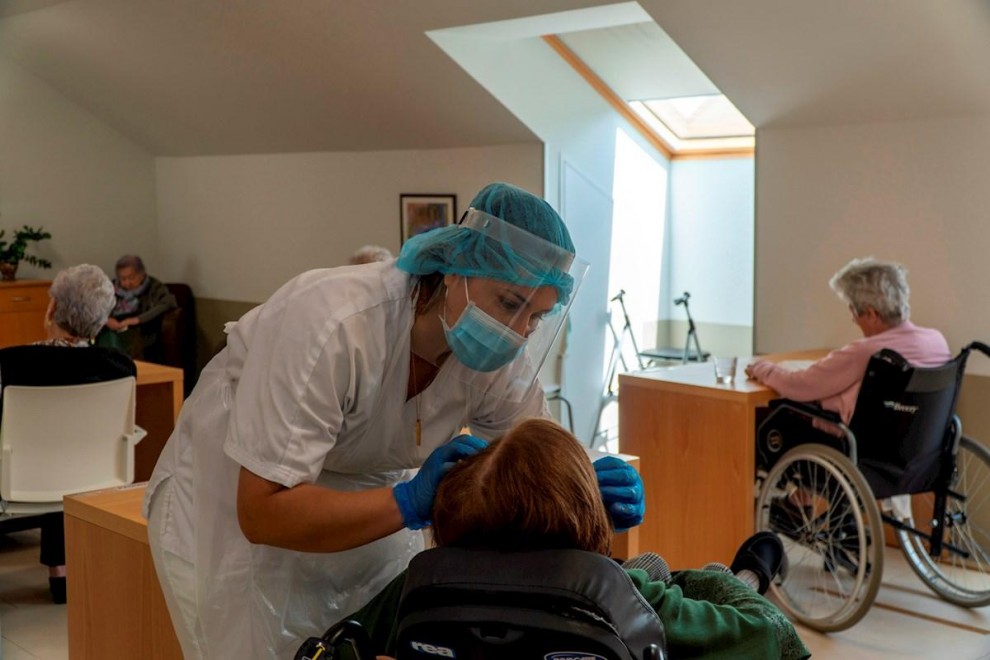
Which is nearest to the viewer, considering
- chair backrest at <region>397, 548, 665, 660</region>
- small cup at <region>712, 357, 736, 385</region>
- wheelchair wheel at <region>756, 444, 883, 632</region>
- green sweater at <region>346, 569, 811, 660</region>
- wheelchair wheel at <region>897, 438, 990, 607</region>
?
chair backrest at <region>397, 548, 665, 660</region>

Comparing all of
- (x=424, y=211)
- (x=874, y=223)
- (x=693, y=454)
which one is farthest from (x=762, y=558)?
(x=424, y=211)

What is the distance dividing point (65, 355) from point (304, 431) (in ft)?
6.87

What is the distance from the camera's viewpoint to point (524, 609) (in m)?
1.20

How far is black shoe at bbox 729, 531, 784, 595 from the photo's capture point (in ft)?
5.72

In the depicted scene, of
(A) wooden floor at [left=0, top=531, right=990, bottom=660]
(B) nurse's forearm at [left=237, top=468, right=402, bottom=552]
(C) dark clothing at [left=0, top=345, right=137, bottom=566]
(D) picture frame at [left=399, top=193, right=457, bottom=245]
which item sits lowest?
(A) wooden floor at [left=0, top=531, right=990, bottom=660]

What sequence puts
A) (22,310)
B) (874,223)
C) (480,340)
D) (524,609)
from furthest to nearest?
(22,310), (874,223), (480,340), (524,609)

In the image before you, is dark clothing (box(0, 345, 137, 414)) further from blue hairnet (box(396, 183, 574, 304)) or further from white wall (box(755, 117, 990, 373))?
white wall (box(755, 117, 990, 373))

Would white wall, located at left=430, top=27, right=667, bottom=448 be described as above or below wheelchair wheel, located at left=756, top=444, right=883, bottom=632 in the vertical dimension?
above

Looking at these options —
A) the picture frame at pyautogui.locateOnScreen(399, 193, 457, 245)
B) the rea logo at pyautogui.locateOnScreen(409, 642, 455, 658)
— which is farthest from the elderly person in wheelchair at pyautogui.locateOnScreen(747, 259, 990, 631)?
the picture frame at pyautogui.locateOnScreen(399, 193, 457, 245)

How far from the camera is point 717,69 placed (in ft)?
13.7

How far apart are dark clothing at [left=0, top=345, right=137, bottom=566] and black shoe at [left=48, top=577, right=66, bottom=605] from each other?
9.1 inches

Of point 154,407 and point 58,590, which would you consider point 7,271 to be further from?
point 58,590

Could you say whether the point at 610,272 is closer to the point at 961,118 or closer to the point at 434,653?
the point at 961,118

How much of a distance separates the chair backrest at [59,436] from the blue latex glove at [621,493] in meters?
2.31
